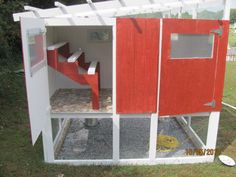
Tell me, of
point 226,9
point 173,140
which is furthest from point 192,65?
point 173,140

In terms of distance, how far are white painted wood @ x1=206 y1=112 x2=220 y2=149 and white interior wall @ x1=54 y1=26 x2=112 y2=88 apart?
107 inches

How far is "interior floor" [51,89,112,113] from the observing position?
518cm

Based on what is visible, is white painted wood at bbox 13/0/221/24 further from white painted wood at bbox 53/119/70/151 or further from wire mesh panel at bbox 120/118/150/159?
wire mesh panel at bbox 120/118/150/159

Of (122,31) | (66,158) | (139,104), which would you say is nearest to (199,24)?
(122,31)

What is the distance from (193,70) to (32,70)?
2.86m

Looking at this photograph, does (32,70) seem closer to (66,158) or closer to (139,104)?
(139,104)

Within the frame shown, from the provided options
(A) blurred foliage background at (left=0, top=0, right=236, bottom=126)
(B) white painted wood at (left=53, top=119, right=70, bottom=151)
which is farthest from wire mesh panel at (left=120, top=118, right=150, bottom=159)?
(A) blurred foliage background at (left=0, top=0, right=236, bottom=126)

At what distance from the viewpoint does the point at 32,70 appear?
3.67m

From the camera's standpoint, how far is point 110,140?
21.7ft

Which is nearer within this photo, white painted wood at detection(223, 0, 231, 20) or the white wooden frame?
the white wooden frame

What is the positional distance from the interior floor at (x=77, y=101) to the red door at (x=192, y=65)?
4.13 ft

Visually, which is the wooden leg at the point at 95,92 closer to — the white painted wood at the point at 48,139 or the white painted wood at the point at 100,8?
the white painted wood at the point at 48,139
